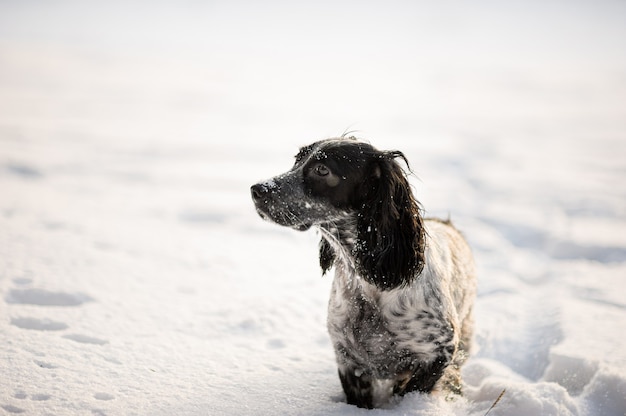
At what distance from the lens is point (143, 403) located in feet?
10.9

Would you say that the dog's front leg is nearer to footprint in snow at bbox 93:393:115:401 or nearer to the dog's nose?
the dog's nose

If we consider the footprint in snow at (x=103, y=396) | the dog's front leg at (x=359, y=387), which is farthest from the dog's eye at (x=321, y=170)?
the footprint in snow at (x=103, y=396)

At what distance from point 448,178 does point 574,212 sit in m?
2.50

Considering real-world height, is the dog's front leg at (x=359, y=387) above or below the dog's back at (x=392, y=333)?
below

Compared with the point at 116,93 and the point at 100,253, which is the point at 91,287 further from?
the point at 116,93

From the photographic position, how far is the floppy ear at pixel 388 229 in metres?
3.43

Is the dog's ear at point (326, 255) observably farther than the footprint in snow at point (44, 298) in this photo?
No

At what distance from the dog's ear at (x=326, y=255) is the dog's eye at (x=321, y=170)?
64 centimetres

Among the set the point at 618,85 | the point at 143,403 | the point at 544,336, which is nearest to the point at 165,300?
the point at 143,403

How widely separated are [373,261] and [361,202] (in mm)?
367

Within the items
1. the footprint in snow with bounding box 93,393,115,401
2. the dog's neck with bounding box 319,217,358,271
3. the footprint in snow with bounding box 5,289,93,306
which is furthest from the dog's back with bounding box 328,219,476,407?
the footprint in snow with bounding box 5,289,93,306

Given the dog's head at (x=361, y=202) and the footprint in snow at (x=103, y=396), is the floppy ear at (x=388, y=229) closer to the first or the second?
the dog's head at (x=361, y=202)

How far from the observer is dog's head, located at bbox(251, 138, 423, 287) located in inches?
135

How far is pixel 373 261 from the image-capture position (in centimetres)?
347
